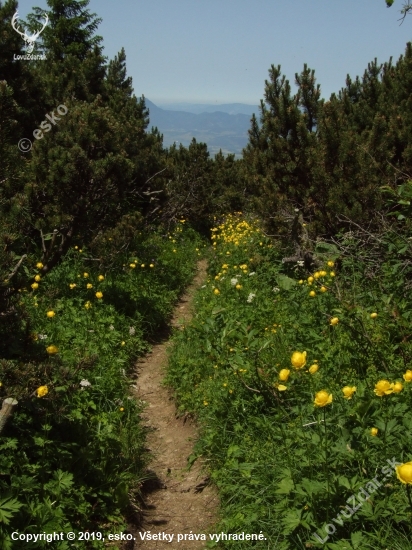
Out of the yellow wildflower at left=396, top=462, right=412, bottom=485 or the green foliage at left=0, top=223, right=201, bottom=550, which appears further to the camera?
the green foliage at left=0, top=223, right=201, bottom=550

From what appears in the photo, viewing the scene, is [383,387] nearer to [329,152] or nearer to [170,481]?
[170,481]

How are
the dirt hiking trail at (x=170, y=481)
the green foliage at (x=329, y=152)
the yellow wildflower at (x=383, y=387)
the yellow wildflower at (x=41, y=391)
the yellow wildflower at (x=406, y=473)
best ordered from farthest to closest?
the green foliage at (x=329, y=152) < the dirt hiking trail at (x=170, y=481) < the yellow wildflower at (x=41, y=391) < the yellow wildflower at (x=383, y=387) < the yellow wildflower at (x=406, y=473)

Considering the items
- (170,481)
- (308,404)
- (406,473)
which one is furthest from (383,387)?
(170,481)

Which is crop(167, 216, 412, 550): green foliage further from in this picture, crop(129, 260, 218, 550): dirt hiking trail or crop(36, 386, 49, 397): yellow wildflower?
crop(36, 386, 49, 397): yellow wildflower

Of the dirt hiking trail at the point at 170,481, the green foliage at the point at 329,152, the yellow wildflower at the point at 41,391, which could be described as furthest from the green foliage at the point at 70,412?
the green foliage at the point at 329,152

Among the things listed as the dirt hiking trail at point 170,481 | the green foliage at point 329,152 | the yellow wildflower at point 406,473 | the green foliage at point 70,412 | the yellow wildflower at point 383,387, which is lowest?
the dirt hiking trail at point 170,481

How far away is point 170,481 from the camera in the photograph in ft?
14.0

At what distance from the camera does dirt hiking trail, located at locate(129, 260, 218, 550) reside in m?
3.71

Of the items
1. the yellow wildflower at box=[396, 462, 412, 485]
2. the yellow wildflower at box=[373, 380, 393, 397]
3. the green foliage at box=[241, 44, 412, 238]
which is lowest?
the yellow wildflower at box=[396, 462, 412, 485]

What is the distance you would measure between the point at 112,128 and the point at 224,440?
480cm

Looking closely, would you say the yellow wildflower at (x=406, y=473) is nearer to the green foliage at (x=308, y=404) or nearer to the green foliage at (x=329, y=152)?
the green foliage at (x=308, y=404)

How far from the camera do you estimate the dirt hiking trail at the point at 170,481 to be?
3.71m

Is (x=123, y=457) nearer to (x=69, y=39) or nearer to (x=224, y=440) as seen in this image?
(x=224, y=440)

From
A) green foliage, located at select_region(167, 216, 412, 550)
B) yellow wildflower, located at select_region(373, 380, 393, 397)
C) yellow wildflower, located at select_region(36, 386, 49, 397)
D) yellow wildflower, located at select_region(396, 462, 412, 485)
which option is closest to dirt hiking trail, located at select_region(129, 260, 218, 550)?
green foliage, located at select_region(167, 216, 412, 550)
